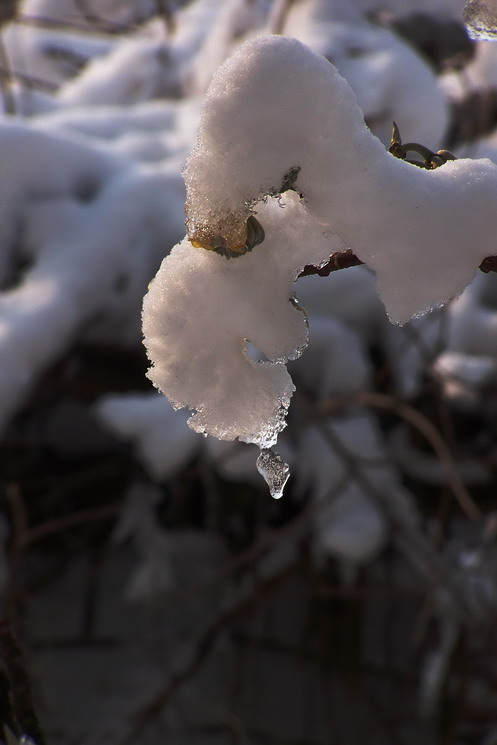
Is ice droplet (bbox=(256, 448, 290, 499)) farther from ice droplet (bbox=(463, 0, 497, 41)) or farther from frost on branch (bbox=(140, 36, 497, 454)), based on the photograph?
ice droplet (bbox=(463, 0, 497, 41))

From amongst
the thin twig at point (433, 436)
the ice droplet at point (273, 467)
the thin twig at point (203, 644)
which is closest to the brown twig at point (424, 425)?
the thin twig at point (433, 436)

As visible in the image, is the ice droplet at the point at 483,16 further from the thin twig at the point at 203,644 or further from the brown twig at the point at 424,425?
the thin twig at the point at 203,644

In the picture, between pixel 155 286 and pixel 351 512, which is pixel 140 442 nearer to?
pixel 351 512

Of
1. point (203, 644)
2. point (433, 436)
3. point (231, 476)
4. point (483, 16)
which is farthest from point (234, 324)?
point (203, 644)

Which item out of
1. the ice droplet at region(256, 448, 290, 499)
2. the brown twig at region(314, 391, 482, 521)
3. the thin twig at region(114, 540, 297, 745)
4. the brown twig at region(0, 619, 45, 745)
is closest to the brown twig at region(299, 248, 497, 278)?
the ice droplet at region(256, 448, 290, 499)

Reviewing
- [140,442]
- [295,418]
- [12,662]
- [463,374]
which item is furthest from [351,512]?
[12,662]
